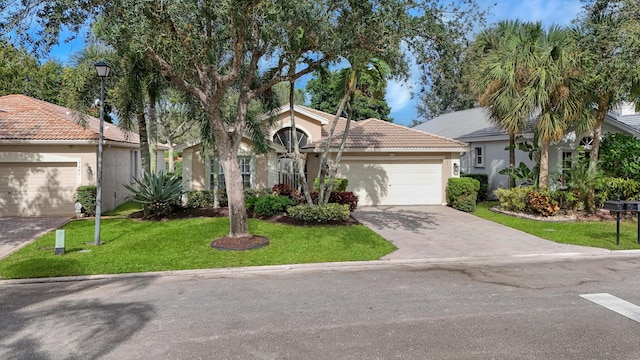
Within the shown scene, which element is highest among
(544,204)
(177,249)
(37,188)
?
(37,188)

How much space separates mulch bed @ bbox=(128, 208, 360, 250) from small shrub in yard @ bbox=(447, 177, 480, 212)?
5.54 meters

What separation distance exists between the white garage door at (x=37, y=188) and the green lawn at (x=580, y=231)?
53.4ft

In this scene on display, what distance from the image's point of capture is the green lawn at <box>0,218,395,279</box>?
9070 millimetres

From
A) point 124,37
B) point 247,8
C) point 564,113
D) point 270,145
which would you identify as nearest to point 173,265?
point 124,37

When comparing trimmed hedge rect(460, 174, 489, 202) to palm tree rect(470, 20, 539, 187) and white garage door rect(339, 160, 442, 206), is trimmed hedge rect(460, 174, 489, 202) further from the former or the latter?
palm tree rect(470, 20, 539, 187)

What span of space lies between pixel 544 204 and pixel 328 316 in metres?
12.3

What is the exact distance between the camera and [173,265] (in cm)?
920

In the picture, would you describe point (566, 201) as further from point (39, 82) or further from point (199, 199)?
point (39, 82)

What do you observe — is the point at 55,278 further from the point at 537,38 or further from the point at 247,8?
the point at 537,38

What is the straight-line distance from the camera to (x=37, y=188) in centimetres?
1617

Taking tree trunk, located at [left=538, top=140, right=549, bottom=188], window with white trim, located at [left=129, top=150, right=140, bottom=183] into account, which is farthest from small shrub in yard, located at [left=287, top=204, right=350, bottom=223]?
window with white trim, located at [left=129, top=150, right=140, bottom=183]

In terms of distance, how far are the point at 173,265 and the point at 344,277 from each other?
12.5 feet

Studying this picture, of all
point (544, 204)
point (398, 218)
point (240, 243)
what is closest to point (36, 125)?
point (240, 243)

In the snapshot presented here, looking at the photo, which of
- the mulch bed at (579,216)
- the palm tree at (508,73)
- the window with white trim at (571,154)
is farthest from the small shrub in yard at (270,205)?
the window with white trim at (571,154)
